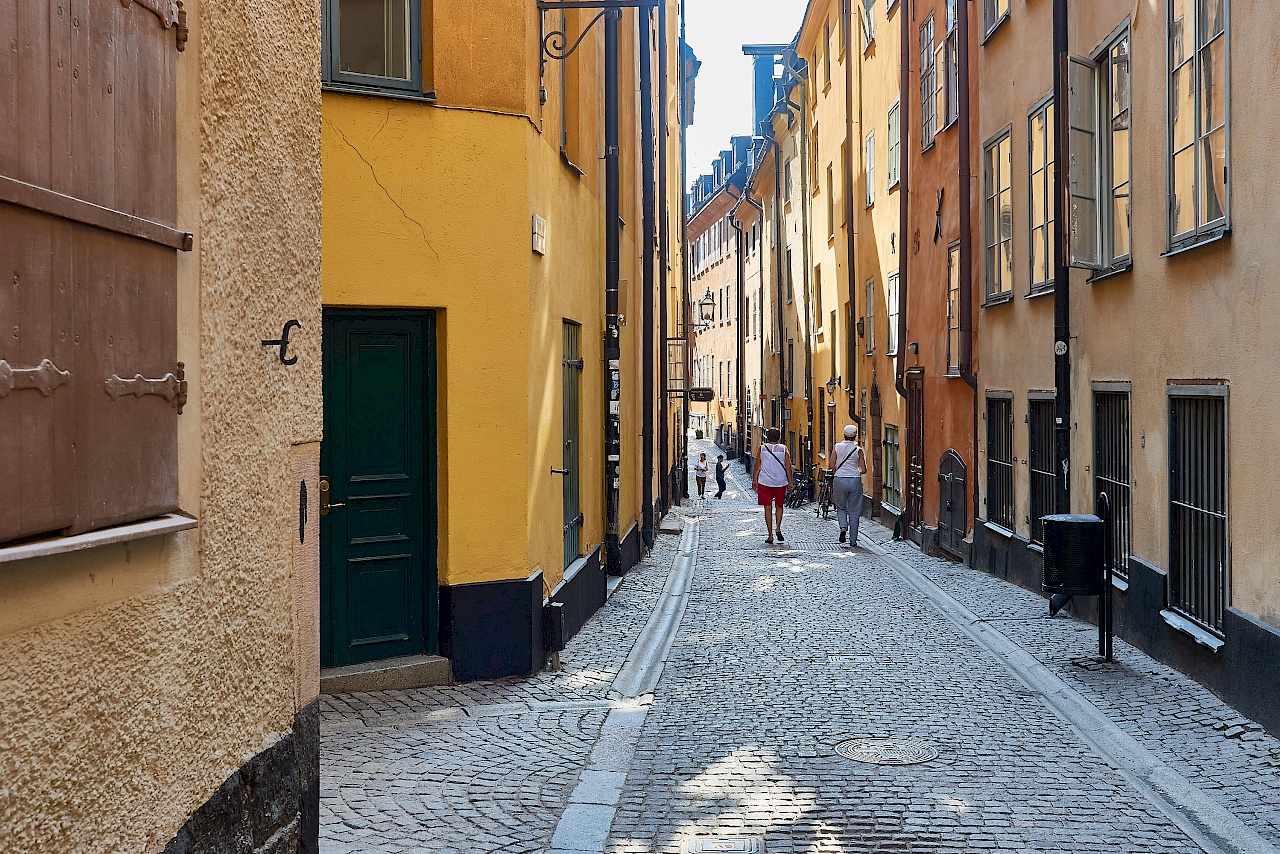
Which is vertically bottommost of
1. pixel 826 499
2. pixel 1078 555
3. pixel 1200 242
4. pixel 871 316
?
pixel 826 499

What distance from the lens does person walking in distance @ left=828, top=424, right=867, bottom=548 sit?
18.5 metres

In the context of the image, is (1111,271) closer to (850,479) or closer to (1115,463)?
(1115,463)

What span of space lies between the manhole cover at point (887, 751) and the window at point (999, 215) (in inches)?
333

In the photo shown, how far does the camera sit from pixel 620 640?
10.3m

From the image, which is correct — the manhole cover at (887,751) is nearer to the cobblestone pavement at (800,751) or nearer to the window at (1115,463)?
the cobblestone pavement at (800,751)

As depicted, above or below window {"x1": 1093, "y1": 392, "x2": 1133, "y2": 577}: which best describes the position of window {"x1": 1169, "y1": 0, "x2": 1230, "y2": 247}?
above

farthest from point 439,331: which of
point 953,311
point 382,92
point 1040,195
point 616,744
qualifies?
point 953,311

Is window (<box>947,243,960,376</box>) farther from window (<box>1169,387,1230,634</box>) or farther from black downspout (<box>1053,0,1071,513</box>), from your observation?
window (<box>1169,387,1230,634</box>)

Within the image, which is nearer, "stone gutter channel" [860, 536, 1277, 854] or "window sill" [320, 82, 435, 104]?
"stone gutter channel" [860, 536, 1277, 854]

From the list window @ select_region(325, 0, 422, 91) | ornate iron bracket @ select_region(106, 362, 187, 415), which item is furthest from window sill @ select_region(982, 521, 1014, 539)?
ornate iron bracket @ select_region(106, 362, 187, 415)

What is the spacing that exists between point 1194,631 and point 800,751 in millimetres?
3182

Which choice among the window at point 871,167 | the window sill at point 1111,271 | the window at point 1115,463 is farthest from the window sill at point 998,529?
the window at point 871,167

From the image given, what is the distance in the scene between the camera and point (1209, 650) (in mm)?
8062

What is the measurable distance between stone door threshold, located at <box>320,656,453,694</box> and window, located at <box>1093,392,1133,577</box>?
5.52 meters
